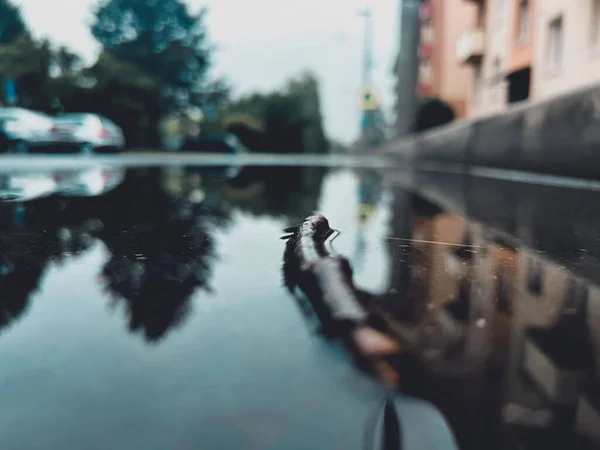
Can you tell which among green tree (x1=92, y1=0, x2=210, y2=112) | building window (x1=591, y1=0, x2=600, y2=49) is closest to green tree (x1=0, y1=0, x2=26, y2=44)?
green tree (x1=92, y1=0, x2=210, y2=112)

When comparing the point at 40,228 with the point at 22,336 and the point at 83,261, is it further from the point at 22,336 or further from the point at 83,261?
the point at 22,336

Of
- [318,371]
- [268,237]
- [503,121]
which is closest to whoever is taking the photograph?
[318,371]

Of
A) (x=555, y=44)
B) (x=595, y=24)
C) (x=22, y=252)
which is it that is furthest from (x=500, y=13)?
(x=22, y=252)

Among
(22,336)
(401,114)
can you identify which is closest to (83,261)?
(22,336)

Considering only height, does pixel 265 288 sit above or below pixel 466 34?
below

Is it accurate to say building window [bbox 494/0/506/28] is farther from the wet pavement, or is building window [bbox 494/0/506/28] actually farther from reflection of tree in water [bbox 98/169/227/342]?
the wet pavement

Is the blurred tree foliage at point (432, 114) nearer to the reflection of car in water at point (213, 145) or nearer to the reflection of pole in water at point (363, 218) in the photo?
the reflection of car in water at point (213, 145)
